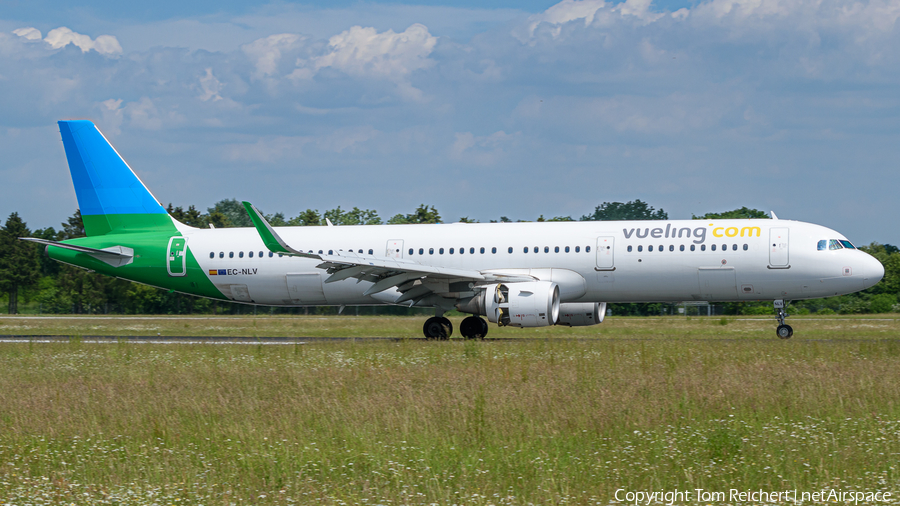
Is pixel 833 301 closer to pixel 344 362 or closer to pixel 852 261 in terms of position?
pixel 852 261

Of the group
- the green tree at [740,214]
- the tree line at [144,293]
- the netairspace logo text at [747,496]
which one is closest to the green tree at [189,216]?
the tree line at [144,293]

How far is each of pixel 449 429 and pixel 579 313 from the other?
16.0 meters

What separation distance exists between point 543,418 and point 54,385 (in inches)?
332

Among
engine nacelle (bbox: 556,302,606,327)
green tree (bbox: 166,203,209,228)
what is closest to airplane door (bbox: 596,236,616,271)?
engine nacelle (bbox: 556,302,606,327)

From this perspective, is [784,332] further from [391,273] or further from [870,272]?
[391,273]

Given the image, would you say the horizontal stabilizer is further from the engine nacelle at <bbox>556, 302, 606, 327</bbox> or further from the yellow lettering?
the yellow lettering

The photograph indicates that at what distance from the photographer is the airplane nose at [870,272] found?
865 inches

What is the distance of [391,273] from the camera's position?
22.7 metres

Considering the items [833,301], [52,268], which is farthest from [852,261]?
[52,268]

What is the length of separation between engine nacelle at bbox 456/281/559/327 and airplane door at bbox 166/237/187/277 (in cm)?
1043

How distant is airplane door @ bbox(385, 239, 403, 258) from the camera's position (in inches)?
971

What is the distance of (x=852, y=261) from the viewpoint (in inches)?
864

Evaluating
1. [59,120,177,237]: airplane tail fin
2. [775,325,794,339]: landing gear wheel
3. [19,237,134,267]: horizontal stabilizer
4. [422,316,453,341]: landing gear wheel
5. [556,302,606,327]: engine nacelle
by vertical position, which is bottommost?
[422,316,453,341]: landing gear wheel

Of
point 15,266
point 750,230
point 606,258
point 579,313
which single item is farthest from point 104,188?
point 15,266
